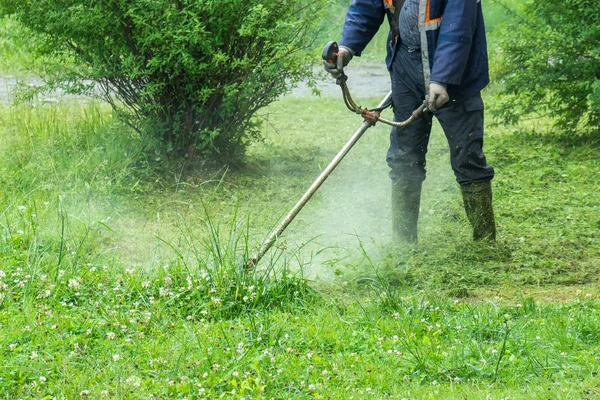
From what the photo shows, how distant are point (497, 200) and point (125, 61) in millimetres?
3011

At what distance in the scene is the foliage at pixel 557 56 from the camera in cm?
728

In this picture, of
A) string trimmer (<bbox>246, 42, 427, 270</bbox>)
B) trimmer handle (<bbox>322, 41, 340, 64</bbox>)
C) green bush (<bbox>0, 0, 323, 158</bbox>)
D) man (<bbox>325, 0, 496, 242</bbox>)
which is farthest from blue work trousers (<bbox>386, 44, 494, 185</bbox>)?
green bush (<bbox>0, 0, 323, 158</bbox>)

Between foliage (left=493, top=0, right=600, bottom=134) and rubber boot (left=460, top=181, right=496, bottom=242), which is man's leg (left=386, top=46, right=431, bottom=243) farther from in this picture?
foliage (left=493, top=0, right=600, bottom=134)

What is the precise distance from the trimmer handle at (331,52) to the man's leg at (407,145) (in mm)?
474

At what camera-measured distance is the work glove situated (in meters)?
4.57

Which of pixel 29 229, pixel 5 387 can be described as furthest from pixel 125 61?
pixel 5 387

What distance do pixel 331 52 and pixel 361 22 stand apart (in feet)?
1.58

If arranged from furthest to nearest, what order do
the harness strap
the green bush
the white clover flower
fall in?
the green bush < the harness strap < the white clover flower

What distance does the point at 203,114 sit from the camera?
6613mm

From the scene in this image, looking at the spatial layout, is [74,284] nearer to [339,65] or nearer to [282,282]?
[282,282]

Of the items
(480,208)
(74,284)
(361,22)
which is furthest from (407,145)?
(74,284)

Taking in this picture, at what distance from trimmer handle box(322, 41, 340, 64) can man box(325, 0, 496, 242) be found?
0.04 meters

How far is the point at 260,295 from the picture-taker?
164 inches

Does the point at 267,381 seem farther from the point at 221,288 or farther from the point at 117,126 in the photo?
the point at 117,126
